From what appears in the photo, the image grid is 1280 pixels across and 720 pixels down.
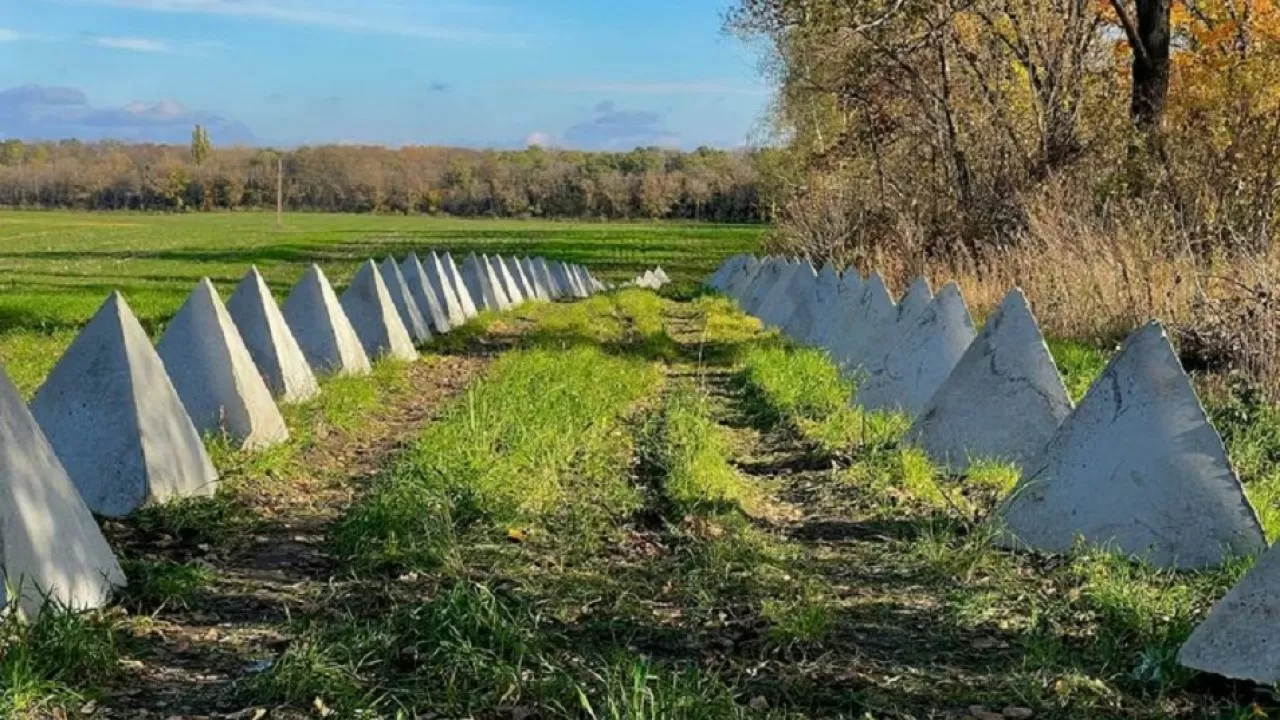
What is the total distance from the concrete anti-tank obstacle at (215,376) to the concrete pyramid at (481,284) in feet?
39.3

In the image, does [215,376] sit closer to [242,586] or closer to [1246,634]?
[242,586]

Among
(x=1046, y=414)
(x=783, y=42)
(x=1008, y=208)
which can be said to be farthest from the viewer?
(x=783, y=42)

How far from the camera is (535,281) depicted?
2553 centimetres

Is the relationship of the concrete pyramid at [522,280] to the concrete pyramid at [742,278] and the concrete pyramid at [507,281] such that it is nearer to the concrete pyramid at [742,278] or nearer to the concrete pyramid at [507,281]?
the concrete pyramid at [507,281]

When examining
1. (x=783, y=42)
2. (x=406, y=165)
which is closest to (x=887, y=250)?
(x=783, y=42)

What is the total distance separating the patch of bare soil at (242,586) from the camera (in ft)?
12.8

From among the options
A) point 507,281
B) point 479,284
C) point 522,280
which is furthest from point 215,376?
point 522,280

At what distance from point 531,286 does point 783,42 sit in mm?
6915

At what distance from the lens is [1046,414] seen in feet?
23.0

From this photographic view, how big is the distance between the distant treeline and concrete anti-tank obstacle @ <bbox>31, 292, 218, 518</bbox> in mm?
98070

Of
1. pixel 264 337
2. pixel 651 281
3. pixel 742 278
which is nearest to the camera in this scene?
pixel 264 337

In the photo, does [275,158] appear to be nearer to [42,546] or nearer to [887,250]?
[887,250]

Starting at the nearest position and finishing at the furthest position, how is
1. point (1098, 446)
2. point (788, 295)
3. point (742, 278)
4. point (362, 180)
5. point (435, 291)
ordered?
point (1098, 446), point (435, 291), point (788, 295), point (742, 278), point (362, 180)

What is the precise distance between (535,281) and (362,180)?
355 feet
